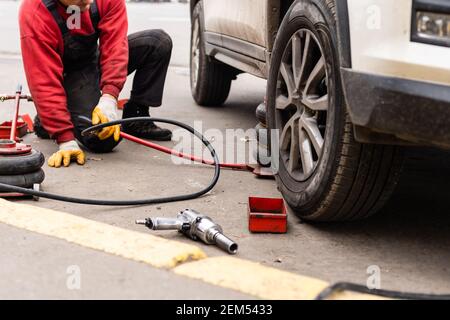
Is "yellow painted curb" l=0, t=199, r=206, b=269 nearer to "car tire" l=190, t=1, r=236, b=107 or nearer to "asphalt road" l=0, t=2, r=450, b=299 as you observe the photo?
"asphalt road" l=0, t=2, r=450, b=299

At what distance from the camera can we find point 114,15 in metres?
4.39

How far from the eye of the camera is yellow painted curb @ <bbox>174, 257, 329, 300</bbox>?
7.62ft

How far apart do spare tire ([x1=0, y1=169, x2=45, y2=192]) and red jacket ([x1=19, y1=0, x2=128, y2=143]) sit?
71 cm

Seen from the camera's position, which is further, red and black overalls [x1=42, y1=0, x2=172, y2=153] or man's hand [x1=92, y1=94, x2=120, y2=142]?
red and black overalls [x1=42, y1=0, x2=172, y2=153]

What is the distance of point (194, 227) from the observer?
2.96 m

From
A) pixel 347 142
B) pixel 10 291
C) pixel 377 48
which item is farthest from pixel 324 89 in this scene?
pixel 10 291

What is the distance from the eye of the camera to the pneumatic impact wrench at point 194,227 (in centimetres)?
287

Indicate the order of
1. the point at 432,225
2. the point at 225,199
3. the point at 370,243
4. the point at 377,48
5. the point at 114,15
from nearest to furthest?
the point at 377,48, the point at 370,243, the point at 432,225, the point at 225,199, the point at 114,15

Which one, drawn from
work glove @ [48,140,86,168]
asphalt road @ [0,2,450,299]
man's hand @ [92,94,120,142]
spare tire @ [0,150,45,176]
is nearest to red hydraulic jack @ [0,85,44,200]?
spare tire @ [0,150,45,176]

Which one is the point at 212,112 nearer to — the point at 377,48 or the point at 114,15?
the point at 114,15

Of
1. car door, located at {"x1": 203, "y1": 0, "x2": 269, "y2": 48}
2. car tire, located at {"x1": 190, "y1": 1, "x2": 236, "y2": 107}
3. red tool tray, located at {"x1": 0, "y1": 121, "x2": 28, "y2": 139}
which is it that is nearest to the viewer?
car door, located at {"x1": 203, "y1": 0, "x2": 269, "y2": 48}

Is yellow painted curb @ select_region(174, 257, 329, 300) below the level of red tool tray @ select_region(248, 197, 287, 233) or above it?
above

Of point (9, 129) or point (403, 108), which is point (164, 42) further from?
point (403, 108)
